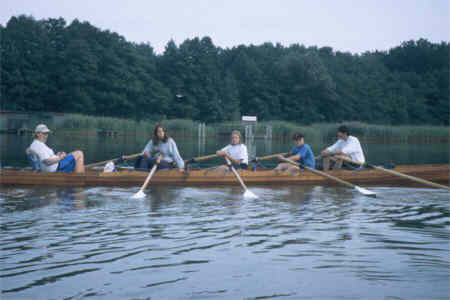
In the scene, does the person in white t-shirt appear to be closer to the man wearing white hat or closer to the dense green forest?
the man wearing white hat

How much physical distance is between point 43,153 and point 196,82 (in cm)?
5176

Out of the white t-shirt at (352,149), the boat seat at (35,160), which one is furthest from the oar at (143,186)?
the white t-shirt at (352,149)

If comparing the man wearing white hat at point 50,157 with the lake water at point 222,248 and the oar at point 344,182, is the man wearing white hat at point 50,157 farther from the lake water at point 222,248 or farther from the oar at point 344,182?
the oar at point 344,182

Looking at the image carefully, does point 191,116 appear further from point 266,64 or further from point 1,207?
point 1,207

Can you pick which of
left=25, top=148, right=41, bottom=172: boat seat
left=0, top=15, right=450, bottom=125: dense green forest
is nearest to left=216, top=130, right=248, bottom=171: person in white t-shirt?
left=25, top=148, right=41, bottom=172: boat seat

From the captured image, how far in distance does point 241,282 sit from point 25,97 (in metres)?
54.3

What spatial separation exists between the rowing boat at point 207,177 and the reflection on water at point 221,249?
1883 mm

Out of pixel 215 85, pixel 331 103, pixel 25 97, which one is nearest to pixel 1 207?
pixel 25 97

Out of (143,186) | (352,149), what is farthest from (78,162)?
(352,149)

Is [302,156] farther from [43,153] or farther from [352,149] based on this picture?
[43,153]

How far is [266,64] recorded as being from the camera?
74062mm

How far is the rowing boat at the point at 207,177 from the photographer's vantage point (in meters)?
12.0

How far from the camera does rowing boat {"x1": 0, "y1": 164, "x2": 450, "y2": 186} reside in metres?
12.0

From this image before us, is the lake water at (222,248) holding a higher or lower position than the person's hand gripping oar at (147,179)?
lower
